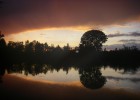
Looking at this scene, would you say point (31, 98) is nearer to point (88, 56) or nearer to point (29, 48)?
point (88, 56)

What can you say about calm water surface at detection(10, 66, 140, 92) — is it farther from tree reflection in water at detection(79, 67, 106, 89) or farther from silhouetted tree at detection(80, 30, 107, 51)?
silhouetted tree at detection(80, 30, 107, 51)

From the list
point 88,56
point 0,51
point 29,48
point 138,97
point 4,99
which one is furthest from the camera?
point 29,48

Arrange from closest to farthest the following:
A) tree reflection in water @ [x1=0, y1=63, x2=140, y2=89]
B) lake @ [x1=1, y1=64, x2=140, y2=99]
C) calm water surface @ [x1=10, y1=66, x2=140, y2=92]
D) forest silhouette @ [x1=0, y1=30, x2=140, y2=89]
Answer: lake @ [x1=1, y1=64, x2=140, y2=99]
calm water surface @ [x1=10, y1=66, x2=140, y2=92]
tree reflection in water @ [x1=0, y1=63, x2=140, y2=89]
forest silhouette @ [x1=0, y1=30, x2=140, y2=89]

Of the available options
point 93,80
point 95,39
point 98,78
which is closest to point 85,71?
point 98,78

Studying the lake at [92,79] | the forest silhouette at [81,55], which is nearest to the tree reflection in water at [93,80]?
the lake at [92,79]

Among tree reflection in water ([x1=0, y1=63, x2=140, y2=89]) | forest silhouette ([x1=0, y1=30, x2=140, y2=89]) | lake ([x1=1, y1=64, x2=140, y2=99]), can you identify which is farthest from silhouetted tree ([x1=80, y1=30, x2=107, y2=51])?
lake ([x1=1, y1=64, x2=140, y2=99])

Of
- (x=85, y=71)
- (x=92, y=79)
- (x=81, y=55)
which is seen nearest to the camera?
(x=92, y=79)

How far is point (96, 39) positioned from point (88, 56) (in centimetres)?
1825

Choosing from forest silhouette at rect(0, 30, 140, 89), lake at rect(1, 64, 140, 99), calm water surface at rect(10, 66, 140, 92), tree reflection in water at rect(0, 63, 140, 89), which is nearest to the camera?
lake at rect(1, 64, 140, 99)

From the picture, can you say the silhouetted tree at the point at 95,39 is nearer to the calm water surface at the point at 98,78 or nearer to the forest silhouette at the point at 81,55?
the forest silhouette at the point at 81,55

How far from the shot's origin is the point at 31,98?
19.1m

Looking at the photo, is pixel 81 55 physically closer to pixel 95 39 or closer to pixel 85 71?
pixel 95 39

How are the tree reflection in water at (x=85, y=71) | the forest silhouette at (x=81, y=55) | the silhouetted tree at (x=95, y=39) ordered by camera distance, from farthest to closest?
the silhouetted tree at (x=95, y=39)
the forest silhouette at (x=81, y=55)
the tree reflection in water at (x=85, y=71)

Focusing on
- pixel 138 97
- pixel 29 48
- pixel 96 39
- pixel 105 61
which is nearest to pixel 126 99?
pixel 138 97
